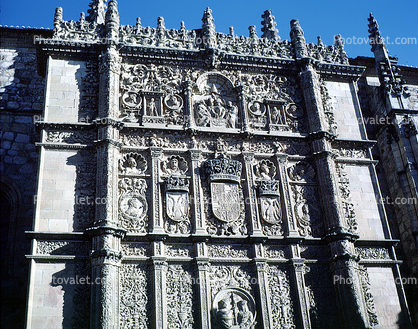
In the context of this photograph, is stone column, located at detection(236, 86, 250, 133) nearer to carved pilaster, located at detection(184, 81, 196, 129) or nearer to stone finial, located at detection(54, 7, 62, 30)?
carved pilaster, located at detection(184, 81, 196, 129)

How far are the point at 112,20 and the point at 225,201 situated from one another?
707 cm

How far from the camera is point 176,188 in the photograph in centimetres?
1558

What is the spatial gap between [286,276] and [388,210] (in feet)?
19.4

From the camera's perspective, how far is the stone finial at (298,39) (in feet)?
62.2

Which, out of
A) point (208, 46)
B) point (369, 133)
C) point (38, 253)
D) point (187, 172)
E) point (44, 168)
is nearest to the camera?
point (38, 253)

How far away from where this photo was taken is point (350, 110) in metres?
18.6

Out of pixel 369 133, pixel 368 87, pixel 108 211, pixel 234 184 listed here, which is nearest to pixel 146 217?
→ pixel 108 211

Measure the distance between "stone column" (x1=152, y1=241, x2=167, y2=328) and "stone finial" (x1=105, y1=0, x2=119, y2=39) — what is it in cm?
712

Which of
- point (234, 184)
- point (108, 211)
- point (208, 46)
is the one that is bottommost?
point (108, 211)

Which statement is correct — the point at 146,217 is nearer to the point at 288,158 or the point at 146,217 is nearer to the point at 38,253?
the point at 38,253

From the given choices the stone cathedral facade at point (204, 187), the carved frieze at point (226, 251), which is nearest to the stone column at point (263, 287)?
the stone cathedral facade at point (204, 187)

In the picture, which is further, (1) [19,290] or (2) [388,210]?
(2) [388,210]

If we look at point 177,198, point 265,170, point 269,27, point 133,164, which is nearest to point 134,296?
point 177,198

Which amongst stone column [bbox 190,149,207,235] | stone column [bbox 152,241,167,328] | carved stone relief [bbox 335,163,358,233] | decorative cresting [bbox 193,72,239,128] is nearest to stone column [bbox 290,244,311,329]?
carved stone relief [bbox 335,163,358,233]
